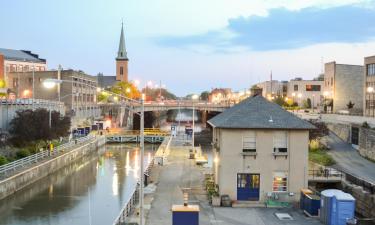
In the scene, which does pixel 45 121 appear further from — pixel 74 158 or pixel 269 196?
pixel 269 196

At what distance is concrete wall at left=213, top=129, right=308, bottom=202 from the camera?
29969mm

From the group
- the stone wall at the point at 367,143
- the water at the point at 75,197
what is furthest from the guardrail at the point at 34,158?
the stone wall at the point at 367,143

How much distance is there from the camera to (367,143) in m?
54.0

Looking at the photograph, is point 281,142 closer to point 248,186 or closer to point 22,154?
point 248,186

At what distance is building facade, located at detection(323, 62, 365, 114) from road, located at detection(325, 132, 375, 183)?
29251mm

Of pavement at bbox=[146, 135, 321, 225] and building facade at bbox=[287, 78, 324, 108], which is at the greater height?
building facade at bbox=[287, 78, 324, 108]

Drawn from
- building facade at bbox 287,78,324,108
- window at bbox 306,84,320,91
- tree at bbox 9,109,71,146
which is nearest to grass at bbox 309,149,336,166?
tree at bbox 9,109,71,146

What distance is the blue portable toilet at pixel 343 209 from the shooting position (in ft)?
81.6

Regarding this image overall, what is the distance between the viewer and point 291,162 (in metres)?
30.4

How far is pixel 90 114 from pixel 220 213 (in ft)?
297

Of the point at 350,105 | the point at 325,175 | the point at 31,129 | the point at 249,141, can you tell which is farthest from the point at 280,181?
the point at 350,105

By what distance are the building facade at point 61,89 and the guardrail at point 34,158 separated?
80.1 feet

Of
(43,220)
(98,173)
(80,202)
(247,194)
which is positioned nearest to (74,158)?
(98,173)

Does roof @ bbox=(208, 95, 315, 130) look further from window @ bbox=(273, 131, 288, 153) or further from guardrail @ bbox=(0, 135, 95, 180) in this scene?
guardrail @ bbox=(0, 135, 95, 180)
